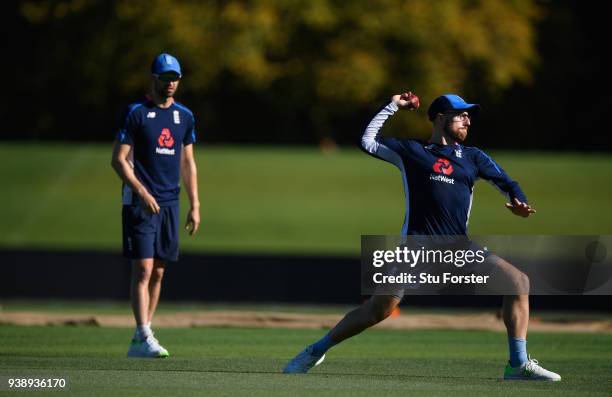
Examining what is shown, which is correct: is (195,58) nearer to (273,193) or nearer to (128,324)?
(273,193)

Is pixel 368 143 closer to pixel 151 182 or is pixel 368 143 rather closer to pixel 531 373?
pixel 531 373

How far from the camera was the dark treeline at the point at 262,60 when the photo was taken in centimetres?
3186

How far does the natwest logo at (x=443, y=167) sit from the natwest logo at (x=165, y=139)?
259cm

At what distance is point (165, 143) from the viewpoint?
413 inches

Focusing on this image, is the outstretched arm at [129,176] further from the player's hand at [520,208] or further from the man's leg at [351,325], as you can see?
the player's hand at [520,208]

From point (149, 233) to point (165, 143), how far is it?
2.56 feet

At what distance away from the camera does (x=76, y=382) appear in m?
8.22

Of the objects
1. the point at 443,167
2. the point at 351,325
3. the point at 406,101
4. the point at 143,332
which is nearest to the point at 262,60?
the point at 143,332

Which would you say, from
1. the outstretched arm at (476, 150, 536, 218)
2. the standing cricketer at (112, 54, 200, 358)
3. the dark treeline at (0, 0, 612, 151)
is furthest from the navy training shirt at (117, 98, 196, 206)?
the dark treeline at (0, 0, 612, 151)

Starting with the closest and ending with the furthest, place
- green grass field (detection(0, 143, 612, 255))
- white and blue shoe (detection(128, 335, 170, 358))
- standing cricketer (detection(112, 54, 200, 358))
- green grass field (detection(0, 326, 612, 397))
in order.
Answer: green grass field (detection(0, 326, 612, 397)) → white and blue shoe (detection(128, 335, 170, 358)) → standing cricketer (detection(112, 54, 200, 358)) → green grass field (detection(0, 143, 612, 255))

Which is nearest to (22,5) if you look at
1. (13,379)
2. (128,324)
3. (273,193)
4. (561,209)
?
(273,193)

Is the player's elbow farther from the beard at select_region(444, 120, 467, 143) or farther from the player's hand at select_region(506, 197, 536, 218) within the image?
the player's hand at select_region(506, 197, 536, 218)

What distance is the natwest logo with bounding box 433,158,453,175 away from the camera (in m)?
8.99

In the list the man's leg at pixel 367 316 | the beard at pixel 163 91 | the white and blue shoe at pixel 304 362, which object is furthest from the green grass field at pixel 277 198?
the man's leg at pixel 367 316
